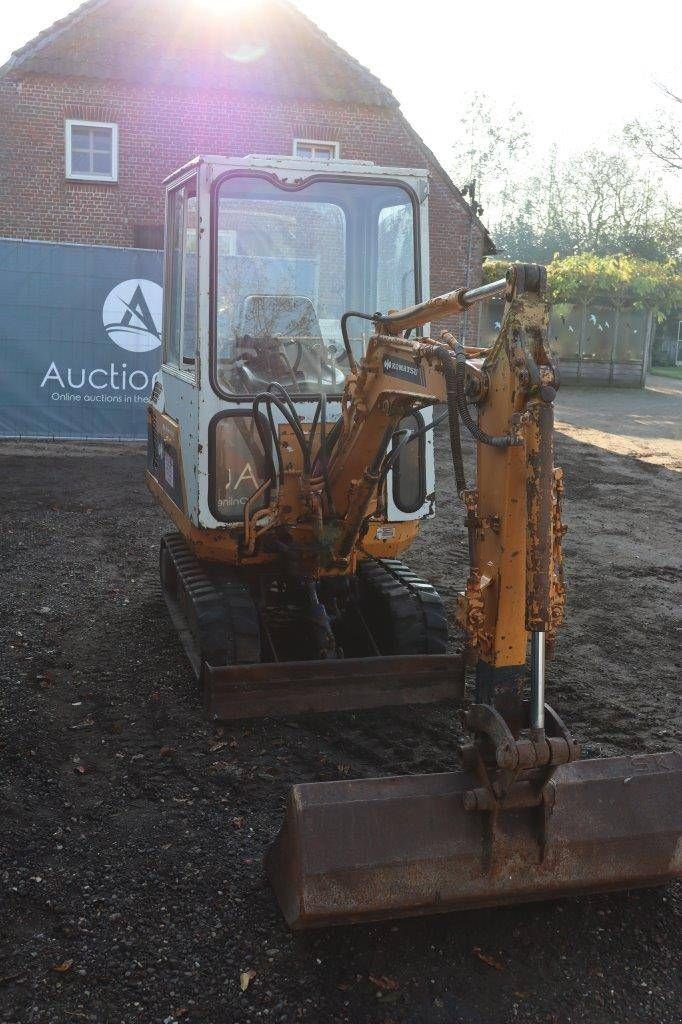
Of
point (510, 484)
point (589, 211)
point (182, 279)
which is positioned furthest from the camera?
point (589, 211)

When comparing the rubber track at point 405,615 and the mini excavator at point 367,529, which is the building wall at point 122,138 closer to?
the mini excavator at point 367,529

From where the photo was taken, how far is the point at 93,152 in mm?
19031

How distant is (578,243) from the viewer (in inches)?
2060

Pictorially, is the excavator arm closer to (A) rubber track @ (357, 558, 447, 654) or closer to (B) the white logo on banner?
(A) rubber track @ (357, 558, 447, 654)

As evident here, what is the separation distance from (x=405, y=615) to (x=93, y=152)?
52.4ft

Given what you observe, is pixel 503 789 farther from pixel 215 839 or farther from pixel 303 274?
pixel 303 274

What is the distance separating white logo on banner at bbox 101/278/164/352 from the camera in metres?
14.2

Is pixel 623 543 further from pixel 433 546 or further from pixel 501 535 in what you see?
pixel 501 535

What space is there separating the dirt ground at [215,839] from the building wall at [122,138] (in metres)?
12.1

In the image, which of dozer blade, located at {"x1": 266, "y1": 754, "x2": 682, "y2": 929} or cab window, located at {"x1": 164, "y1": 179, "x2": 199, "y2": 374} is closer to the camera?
dozer blade, located at {"x1": 266, "y1": 754, "x2": 682, "y2": 929}

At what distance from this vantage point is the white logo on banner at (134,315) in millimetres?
14211

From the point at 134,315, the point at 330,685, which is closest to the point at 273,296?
the point at 330,685

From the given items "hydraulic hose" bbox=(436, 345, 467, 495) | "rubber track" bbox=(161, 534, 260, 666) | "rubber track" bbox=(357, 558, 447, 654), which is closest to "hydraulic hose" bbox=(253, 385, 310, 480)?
"rubber track" bbox=(161, 534, 260, 666)

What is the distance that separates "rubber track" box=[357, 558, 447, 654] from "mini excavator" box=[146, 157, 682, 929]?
0.01m
